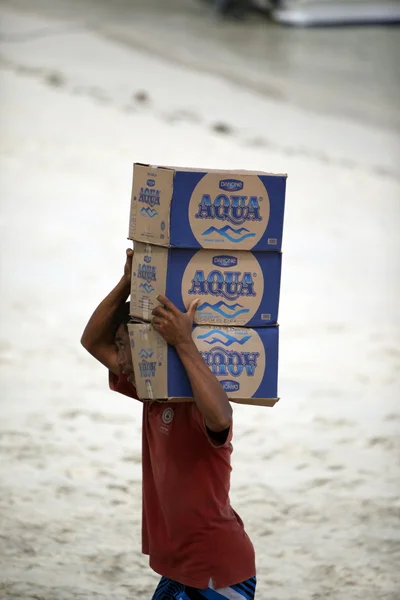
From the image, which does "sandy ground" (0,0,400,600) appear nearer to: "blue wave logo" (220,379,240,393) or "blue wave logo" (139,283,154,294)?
"blue wave logo" (220,379,240,393)

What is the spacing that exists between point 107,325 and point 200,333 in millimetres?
333

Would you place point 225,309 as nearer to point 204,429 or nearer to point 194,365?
point 194,365

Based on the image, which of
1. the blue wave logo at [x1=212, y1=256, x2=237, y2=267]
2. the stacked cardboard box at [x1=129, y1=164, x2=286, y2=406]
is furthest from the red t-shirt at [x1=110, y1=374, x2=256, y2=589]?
the blue wave logo at [x1=212, y1=256, x2=237, y2=267]

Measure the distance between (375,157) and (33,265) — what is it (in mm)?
5148

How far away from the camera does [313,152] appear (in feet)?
42.7

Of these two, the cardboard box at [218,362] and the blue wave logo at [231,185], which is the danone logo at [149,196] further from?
the cardboard box at [218,362]

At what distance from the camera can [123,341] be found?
2.86 metres

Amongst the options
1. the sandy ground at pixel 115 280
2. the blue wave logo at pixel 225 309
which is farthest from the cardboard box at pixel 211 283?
the sandy ground at pixel 115 280

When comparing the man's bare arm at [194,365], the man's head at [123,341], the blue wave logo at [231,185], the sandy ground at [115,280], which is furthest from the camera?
the sandy ground at [115,280]

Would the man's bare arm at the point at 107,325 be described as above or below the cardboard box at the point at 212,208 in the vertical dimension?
below

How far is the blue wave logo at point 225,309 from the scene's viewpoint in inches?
104

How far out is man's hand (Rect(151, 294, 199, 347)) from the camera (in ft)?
8.47

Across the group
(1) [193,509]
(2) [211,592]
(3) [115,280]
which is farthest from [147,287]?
(3) [115,280]

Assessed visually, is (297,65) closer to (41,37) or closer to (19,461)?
(41,37)
